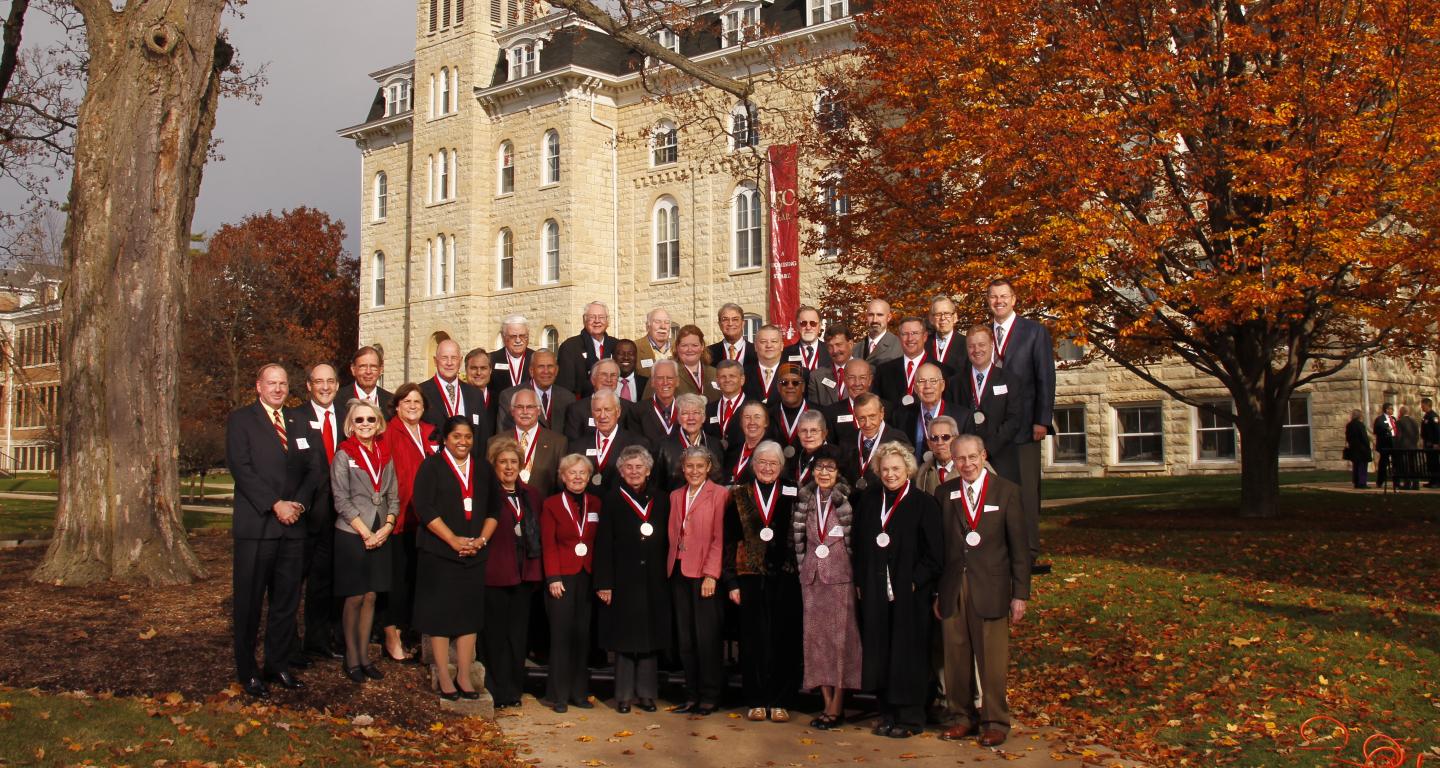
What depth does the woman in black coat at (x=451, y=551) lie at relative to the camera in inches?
344

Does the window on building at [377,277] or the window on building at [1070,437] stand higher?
the window on building at [377,277]

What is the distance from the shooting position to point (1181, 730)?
842 centimetres

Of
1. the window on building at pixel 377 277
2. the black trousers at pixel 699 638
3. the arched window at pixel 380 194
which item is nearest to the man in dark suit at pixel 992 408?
the black trousers at pixel 699 638

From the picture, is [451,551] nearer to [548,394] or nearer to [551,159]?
[548,394]

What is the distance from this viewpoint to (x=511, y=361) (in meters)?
11.4

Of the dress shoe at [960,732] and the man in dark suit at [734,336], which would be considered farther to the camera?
the man in dark suit at [734,336]

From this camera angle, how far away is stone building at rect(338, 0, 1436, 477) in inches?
1489

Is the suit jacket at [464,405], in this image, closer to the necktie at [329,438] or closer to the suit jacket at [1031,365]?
the necktie at [329,438]

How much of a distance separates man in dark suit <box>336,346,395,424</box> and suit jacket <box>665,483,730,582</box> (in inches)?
89.0

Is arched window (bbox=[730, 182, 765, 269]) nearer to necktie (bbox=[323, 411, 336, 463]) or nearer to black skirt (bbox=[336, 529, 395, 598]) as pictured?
necktie (bbox=[323, 411, 336, 463])

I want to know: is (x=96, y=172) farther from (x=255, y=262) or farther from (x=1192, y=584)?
(x=255, y=262)

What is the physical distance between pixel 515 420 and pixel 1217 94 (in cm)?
1025

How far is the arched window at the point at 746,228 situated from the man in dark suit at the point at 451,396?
31.2 metres

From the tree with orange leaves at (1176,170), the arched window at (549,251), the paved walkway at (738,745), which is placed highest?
the arched window at (549,251)
